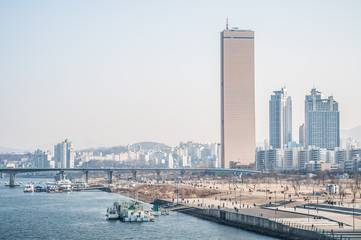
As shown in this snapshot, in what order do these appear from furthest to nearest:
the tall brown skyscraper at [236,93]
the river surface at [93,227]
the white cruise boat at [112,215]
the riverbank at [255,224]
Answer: the tall brown skyscraper at [236,93]
the white cruise boat at [112,215]
the river surface at [93,227]
the riverbank at [255,224]

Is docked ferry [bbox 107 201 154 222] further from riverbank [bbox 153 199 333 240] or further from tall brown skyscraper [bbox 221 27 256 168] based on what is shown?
tall brown skyscraper [bbox 221 27 256 168]

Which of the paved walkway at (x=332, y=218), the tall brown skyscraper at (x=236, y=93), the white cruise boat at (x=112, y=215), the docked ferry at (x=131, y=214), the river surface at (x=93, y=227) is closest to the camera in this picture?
the paved walkway at (x=332, y=218)

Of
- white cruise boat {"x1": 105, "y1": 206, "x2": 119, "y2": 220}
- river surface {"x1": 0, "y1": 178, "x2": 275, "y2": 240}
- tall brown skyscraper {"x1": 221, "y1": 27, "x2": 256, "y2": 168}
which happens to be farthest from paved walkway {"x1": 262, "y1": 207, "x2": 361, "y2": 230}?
tall brown skyscraper {"x1": 221, "y1": 27, "x2": 256, "y2": 168}

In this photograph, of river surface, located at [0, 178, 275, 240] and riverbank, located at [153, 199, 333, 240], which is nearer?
riverbank, located at [153, 199, 333, 240]

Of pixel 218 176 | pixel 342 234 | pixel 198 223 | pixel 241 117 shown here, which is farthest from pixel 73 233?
pixel 241 117

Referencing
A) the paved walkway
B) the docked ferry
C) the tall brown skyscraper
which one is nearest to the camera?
the paved walkway

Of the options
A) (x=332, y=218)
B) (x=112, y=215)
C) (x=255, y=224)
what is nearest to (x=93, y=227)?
(x=112, y=215)

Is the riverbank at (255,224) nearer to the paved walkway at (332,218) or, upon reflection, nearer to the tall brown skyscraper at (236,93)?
the paved walkway at (332,218)

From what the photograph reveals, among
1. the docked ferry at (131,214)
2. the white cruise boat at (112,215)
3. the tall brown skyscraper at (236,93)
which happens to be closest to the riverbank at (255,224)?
the docked ferry at (131,214)

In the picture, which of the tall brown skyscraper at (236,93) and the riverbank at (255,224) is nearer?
the riverbank at (255,224)
